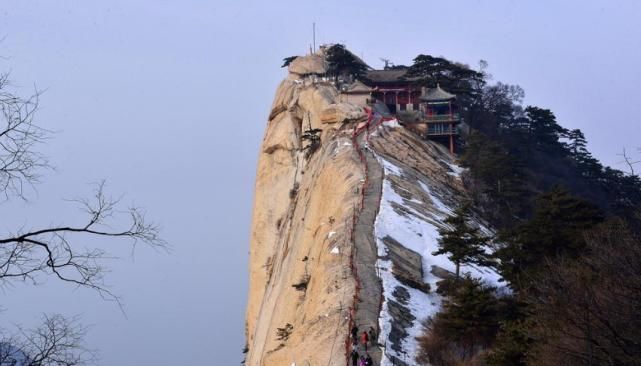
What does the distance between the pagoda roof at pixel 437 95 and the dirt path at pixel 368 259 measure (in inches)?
859

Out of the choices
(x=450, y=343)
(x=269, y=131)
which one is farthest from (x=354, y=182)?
(x=269, y=131)

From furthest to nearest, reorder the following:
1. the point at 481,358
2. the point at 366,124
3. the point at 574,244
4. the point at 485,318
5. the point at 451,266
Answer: the point at 366,124
the point at 451,266
the point at 574,244
the point at 485,318
the point at 481,358

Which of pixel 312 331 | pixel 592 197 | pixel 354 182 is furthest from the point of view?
pixel 592 197

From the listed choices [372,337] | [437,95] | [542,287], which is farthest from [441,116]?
[542,287]

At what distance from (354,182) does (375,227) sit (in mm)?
7443

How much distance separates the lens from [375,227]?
33375 mm

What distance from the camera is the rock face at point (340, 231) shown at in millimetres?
25203

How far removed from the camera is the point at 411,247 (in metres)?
32.8

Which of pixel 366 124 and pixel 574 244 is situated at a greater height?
pixel 366 124

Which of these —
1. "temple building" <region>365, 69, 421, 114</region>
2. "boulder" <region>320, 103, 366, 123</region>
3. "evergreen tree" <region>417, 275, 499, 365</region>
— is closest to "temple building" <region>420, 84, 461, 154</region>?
"temple building" <region>365, 69, 421, 114</region>

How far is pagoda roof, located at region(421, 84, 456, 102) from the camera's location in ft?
211

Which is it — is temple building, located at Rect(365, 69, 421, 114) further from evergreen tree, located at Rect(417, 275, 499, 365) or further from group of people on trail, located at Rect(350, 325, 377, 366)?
group of people on trail, located at Rect(350, 325, 377, 366)

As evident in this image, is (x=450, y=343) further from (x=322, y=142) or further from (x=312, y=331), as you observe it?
(x=322, y=142)

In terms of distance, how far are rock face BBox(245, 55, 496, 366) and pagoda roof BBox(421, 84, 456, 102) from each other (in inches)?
276
